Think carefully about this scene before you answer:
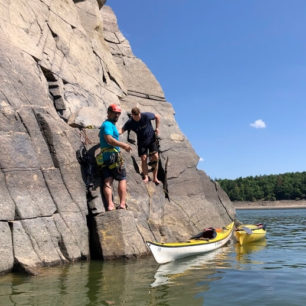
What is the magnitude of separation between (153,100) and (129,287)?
41.2ft

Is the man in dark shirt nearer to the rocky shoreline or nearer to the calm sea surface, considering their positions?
the calm sea surface

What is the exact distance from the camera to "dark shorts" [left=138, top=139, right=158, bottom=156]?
13023 millimetres

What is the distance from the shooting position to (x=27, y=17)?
43.5 ft

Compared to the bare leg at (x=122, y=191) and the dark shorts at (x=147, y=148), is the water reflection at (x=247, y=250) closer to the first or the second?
the bare leg at (x=122, y=191)

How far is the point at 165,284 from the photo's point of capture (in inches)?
283

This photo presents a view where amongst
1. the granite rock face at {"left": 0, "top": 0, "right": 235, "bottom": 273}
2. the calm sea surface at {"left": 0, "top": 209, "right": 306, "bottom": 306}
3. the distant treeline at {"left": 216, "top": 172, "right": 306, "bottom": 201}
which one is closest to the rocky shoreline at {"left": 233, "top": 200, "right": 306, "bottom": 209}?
the distant treeline at {"left": 216, "top": 172, "right": 306, "bottom": 201}

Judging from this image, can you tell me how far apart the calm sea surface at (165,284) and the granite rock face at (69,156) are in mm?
781

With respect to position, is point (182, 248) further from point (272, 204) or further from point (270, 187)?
point (270, 187)

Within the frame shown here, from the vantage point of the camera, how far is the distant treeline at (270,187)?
4195 inches

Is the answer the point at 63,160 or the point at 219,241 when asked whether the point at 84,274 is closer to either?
the point at 63,160

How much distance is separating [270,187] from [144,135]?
10438 cm

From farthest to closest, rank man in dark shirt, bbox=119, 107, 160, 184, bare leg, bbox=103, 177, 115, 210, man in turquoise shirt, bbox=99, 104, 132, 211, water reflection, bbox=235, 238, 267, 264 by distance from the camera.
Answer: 1. man in dark shirt, bbox=119, 107, 160, 184
2. man in turquoise shirt, bbox=99, 104, 132, 211
3. bare leg, bbox=103, 177, 115, 210
4. water reflection, bbox=235, 238, 267, 264

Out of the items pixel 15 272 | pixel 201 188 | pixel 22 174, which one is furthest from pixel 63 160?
pixel 201 188

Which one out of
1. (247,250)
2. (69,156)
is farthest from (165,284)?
(247,250)
